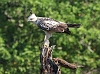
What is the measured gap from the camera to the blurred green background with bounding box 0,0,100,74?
13.1 metres

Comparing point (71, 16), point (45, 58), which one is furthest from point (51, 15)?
point (45, 58)

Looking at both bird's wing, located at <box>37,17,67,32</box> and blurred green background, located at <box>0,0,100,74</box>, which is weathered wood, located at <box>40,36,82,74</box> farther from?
blurred green background, located at <box>0,0,100,74</box>

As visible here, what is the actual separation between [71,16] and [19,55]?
2.48 metres

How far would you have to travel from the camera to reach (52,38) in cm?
1322

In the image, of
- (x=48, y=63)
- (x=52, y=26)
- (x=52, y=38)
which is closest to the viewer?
(x=48, y=63)

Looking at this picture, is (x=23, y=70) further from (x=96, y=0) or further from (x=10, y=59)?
(x=96, y=0)

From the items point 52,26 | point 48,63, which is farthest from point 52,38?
point 48,63

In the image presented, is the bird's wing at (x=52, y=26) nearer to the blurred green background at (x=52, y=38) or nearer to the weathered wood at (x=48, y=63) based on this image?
the weathered wood at (x=48, y=63)

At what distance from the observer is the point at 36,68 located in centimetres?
1325

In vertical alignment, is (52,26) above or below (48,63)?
above

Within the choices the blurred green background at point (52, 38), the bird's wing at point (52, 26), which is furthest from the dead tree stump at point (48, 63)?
the blurred green background at point (52, 38)

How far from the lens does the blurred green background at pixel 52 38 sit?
1309 cm

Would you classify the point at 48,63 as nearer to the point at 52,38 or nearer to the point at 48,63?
the point at 48,63

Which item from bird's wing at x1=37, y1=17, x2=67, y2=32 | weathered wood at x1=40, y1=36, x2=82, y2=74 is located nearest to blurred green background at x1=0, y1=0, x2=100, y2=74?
bird's wing at x1=37, y1=17, x2=67, y2=32
